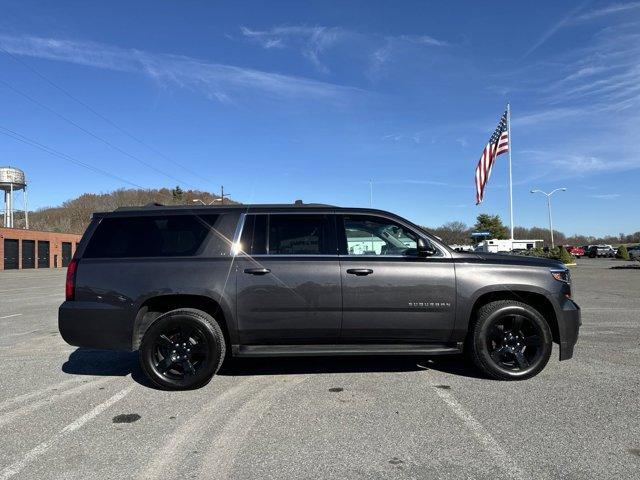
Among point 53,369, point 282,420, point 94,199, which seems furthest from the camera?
point 94,199

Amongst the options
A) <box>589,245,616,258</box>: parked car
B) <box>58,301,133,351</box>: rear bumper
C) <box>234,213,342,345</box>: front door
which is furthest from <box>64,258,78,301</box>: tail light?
<box>589,245,616,258</box>: parked car

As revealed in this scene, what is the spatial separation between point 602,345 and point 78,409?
6.68m

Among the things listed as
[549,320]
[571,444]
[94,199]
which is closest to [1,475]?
[571,444]

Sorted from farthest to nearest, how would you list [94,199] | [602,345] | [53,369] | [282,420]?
[94,199]
[602,345]
[53,369]
[282,420]

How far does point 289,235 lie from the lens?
17.6 ft

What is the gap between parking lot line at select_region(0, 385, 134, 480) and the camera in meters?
3.34

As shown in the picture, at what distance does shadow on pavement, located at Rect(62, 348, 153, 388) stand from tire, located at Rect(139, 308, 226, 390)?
347 millimetres

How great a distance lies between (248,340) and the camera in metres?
5.16

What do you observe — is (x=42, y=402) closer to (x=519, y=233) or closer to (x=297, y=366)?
(x=297, y=366)

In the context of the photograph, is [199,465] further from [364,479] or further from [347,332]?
[347,332]

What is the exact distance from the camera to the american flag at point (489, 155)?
92.5ft

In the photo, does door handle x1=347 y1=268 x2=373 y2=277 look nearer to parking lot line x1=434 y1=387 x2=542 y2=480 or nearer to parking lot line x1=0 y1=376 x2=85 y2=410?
parking lot line x1=434 y1=387 x2=542 y2=480

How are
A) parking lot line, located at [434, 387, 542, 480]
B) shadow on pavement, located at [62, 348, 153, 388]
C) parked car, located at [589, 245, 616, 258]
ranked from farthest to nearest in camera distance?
parked car, located at [589, 245, 616, 258]
shadow on pavement, located at [62, 348, 153, 388]
parking lot line, located at [434, 387, 542, 480]

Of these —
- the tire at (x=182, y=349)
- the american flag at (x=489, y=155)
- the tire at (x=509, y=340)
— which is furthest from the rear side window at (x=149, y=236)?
the american flag at (x=489, y=155)
